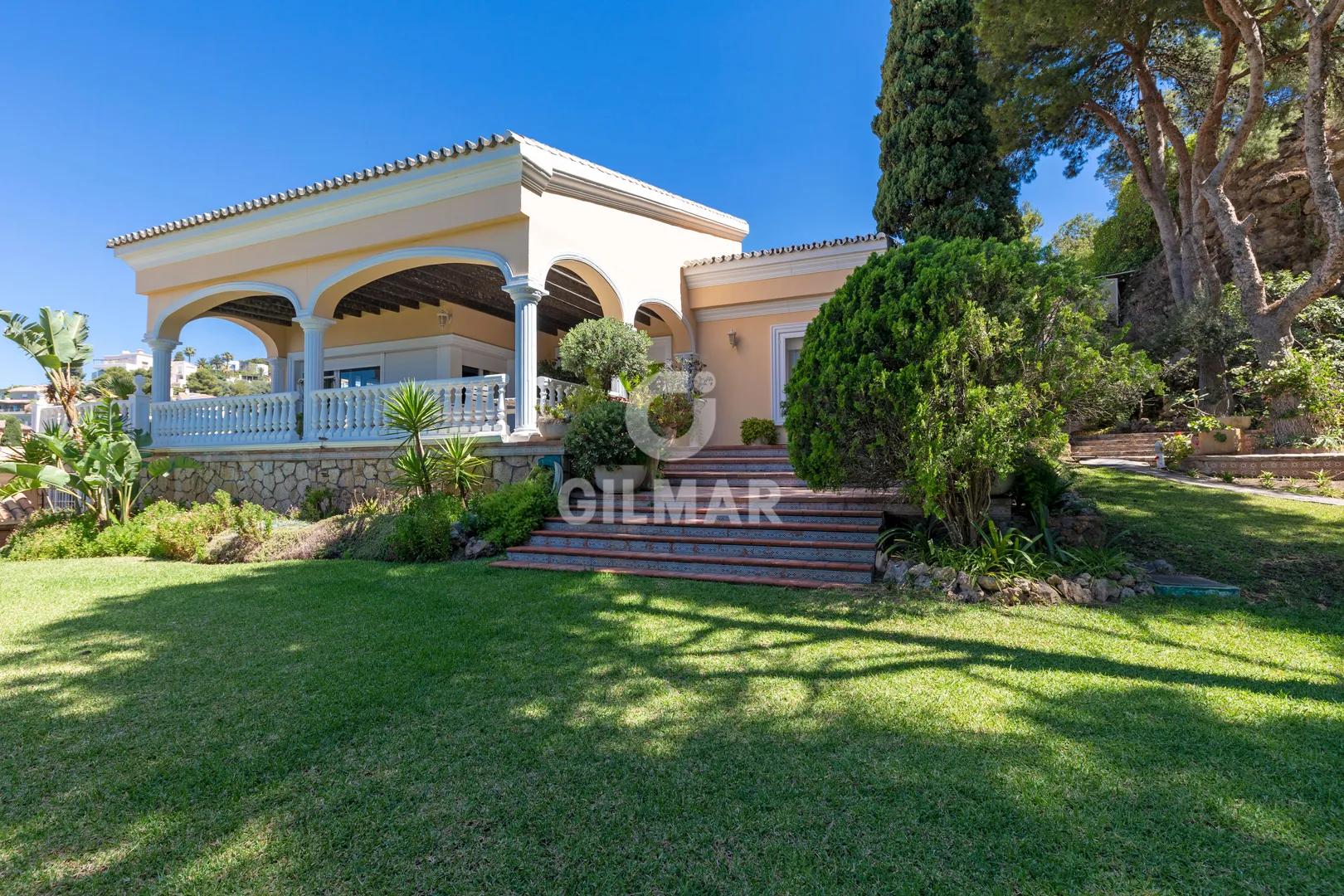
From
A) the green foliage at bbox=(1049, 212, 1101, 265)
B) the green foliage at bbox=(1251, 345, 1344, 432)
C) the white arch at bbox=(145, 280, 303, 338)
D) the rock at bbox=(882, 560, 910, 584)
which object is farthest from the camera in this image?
the green foliage at bbox=(1049, 212, 1101, 265)

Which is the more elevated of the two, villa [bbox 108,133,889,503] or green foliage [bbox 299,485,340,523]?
villa [bbox 108,133,889,503]

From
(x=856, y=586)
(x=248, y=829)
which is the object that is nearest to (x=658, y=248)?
(x=856, y=586)

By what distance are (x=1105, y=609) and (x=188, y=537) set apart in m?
11.6

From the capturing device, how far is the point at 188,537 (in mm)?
8703

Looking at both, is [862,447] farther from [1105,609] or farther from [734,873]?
[734,873]

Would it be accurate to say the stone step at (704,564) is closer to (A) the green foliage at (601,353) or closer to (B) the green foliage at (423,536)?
(B) the green foliage at (423,536)

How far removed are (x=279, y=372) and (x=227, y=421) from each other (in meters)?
4.70

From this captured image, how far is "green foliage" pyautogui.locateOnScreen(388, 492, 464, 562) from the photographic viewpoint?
25.6ft

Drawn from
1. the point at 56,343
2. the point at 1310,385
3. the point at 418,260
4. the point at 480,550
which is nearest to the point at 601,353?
the point at 418,260

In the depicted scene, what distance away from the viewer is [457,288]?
40.8 feet

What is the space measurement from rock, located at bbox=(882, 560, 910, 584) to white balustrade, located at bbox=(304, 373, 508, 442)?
20.2 feet

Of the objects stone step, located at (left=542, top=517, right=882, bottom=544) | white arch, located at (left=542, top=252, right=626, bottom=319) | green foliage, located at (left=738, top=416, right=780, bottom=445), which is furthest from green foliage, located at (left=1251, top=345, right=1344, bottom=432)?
white arch, located at (left=542, top=252, right=626, bottom=319)

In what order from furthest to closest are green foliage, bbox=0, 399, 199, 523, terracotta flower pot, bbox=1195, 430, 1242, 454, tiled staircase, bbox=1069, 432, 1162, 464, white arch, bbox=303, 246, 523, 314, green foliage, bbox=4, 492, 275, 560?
tiled staircase, bbox=1069, 432, 1162, 464 < terracotta flower pot, bbox=1195, 430, 1242, 454 < white arch, bbox=303, 246, 523, 314 < green foliage, bbox=0, 399, 199, 523 < green foliage, bbox=4, 492, 275, 560

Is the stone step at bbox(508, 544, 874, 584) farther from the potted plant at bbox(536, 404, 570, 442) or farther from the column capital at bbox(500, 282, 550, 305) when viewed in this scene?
the column capital at bbox(500, 282, 550, 305)
